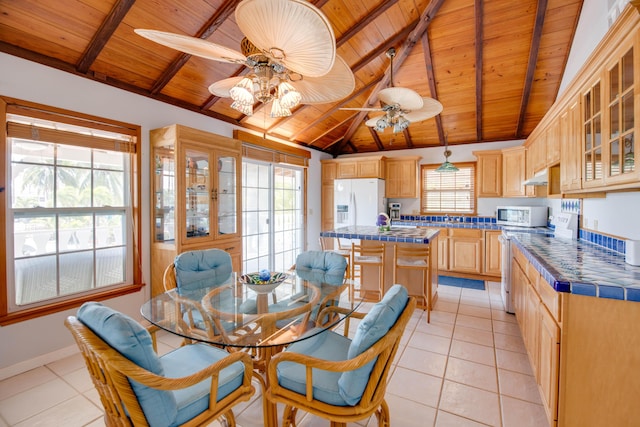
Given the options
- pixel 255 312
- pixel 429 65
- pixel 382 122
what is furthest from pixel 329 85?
pixel 429 65

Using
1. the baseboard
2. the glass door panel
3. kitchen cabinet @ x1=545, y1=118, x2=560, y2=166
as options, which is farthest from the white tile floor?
kitchen cabinet @ x1=545, y1=118, x2=560, y2=166

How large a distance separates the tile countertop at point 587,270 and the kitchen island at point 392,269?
3.67ft

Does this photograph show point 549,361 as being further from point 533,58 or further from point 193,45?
point 533,58

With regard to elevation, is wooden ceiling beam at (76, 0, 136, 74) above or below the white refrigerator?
above

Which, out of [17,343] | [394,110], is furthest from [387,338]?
[17,343]

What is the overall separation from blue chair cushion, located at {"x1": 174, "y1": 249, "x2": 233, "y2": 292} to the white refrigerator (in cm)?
350

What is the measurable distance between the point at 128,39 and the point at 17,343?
268 cm

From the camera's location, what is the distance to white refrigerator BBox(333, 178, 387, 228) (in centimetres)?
563

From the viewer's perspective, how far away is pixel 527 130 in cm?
496

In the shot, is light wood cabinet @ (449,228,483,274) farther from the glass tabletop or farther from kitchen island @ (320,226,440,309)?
the glass tabletop

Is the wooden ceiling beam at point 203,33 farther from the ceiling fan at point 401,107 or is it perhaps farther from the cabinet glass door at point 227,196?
the ceiling fan at point 401,107

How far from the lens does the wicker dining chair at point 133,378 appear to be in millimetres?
1035

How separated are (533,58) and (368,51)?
2.05 m

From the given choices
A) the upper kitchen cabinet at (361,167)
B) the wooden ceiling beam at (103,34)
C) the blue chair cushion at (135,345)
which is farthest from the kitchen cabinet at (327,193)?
the blue chair cushion at (135,345)
